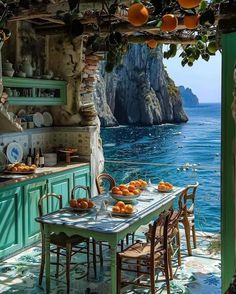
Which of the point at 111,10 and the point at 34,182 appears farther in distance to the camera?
the point at 34,182

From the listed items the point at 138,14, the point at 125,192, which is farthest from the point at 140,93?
the point at 138,14

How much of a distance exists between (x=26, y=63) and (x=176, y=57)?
240 centimetres

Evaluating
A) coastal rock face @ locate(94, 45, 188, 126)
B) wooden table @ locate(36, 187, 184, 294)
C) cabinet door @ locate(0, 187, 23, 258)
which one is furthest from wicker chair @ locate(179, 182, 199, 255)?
coastal rock face @ locate(94, 45, 188, 126)

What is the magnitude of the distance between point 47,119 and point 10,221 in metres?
2.01

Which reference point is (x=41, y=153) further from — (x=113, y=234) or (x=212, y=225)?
(x=113, y=234)

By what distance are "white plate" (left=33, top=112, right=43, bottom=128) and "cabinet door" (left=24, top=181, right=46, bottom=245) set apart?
3.93ft

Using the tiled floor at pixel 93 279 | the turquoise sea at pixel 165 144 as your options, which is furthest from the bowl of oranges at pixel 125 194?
the turquoise sea at pixel 165 144

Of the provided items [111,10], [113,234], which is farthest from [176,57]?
[111,10]

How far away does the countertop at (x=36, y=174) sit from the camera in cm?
493

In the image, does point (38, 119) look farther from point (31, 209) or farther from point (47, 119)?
point (31, 209)

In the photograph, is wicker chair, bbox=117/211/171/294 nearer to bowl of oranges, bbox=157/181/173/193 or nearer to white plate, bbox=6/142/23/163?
bowl of oranges, bbox=157/181/173/193

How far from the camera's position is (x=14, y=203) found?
16.4 feet

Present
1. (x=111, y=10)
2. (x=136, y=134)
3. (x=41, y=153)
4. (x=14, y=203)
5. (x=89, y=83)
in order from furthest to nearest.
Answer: (x=136, y=134)
(x=89, y=83)
(x=41, y=153)
(x=14, y=203)
(x=111, y=10)

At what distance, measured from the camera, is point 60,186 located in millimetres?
5773
